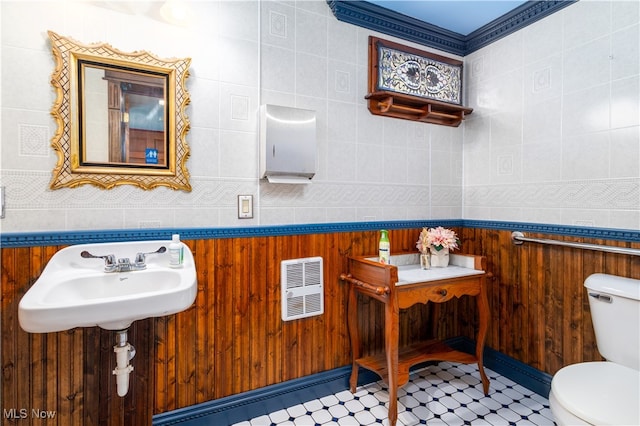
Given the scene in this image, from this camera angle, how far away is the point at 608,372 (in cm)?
140

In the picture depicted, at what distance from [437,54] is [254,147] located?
5.01 ft

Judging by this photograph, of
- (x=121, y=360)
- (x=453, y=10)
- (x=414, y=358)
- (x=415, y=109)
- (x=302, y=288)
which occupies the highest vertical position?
(x=453, y=10)

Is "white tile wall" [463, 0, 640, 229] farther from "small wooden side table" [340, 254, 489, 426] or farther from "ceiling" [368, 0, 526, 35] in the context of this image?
"small wooden side table" [340, 254, 489, 426]

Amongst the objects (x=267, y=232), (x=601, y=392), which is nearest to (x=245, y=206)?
(x=267, y=232)

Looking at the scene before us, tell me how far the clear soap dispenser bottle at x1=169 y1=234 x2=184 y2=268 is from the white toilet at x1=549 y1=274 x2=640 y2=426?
1618 millimetres

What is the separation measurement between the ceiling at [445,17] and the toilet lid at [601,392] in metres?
1.90

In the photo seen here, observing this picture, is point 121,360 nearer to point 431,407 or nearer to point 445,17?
point 431,407

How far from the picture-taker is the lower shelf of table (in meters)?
1.91

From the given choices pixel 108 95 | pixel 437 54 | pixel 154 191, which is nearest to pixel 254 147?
pixel 154 191

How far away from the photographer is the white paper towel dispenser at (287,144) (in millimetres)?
1735

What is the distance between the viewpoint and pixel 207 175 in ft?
5.57

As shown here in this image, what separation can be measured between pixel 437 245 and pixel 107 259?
179 centimetres

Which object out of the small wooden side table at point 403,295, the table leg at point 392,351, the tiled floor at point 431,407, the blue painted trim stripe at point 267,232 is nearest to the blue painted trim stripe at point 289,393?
the tiled floor at point 431,407

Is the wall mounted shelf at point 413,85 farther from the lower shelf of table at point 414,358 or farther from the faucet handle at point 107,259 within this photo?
the faucet handle at point 107,259
